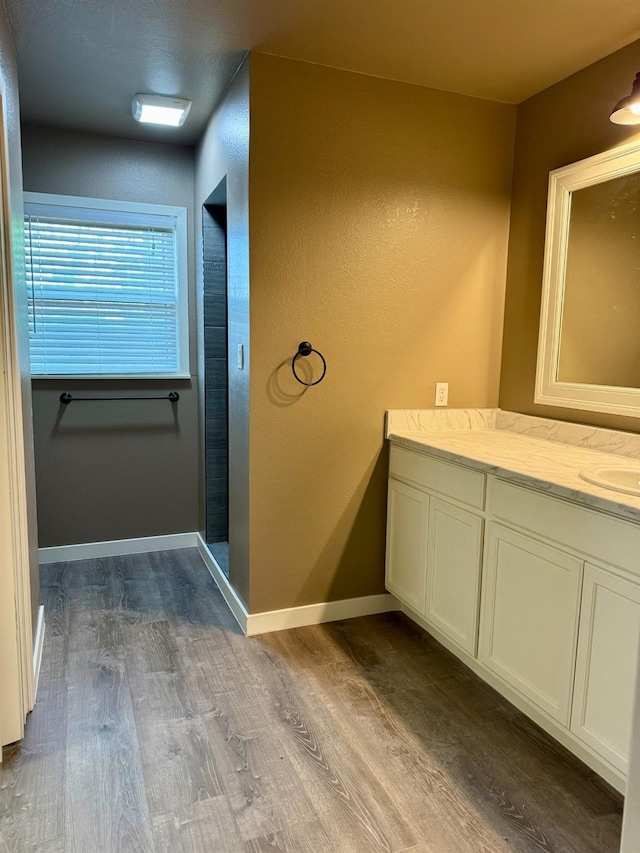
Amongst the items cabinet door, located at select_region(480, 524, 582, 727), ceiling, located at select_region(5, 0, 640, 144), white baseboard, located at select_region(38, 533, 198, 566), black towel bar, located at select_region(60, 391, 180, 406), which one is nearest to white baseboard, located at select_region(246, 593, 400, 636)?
cabinet door, located at select_region(480, 524, 582, 727)

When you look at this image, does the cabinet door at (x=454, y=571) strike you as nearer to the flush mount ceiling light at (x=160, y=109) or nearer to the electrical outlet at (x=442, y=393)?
the electrical outlet at (x=442, y=393)

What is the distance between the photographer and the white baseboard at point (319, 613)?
2.63 metres

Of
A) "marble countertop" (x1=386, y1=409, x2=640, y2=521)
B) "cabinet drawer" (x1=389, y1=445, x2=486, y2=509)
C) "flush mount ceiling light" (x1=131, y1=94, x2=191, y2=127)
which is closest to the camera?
"marble countertop" (x1=386, y1=409, x2=640, y2=521)

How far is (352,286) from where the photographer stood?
101 inches

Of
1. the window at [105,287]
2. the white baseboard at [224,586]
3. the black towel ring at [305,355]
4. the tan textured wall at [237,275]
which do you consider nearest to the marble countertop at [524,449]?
the black towel ring at [305,355]

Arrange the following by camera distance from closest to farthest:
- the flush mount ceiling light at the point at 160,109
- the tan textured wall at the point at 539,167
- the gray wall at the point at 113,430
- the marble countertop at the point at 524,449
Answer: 1. the marble countertop at the point at 524,449
2. the tan textured wall at the point at 539,167
3. the flush mount ceiling light at the point at 160,109
4. the gray wall at the point at 113,430

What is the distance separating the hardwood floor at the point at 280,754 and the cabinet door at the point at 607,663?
0.81 ft

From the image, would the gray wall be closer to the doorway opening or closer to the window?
the window

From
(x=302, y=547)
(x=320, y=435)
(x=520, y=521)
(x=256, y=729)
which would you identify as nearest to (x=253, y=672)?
(x=256, y=729)

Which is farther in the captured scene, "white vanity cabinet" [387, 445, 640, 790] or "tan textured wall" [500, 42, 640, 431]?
"tan textured wall" [500, 42, 640, 431]

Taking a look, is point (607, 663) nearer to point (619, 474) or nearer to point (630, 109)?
point (619, 474)

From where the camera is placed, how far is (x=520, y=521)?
1.92 meters

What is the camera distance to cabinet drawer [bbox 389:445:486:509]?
213cm

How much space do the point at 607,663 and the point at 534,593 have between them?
1.01 ft
